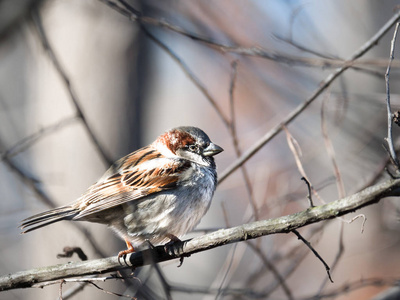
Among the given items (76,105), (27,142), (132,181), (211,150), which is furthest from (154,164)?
(27,142)

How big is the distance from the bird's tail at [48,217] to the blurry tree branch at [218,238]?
38 centimetres

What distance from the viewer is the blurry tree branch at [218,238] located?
2102 mm

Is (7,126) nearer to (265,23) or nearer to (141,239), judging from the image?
(141,239)

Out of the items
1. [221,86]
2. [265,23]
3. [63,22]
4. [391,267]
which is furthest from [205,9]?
[391,267]

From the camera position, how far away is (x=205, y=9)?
Result: 254 inches

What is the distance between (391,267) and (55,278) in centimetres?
533

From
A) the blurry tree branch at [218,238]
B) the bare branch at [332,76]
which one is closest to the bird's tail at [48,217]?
the blurry tree branch at [218,238]

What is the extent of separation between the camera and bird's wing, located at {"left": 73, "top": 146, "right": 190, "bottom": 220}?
3.27 metres

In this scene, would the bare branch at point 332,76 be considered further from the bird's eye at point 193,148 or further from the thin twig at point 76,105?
the thin twig at point 76,105

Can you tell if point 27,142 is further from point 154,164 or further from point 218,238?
point 218,238

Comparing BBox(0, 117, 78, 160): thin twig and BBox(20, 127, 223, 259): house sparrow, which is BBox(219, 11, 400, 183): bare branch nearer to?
BBox(20, 127, 223, 259): house sparrow

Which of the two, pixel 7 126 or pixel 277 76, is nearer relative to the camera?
pixel 7 126

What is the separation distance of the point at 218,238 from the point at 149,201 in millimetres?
1020

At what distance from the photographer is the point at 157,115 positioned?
200 inches
